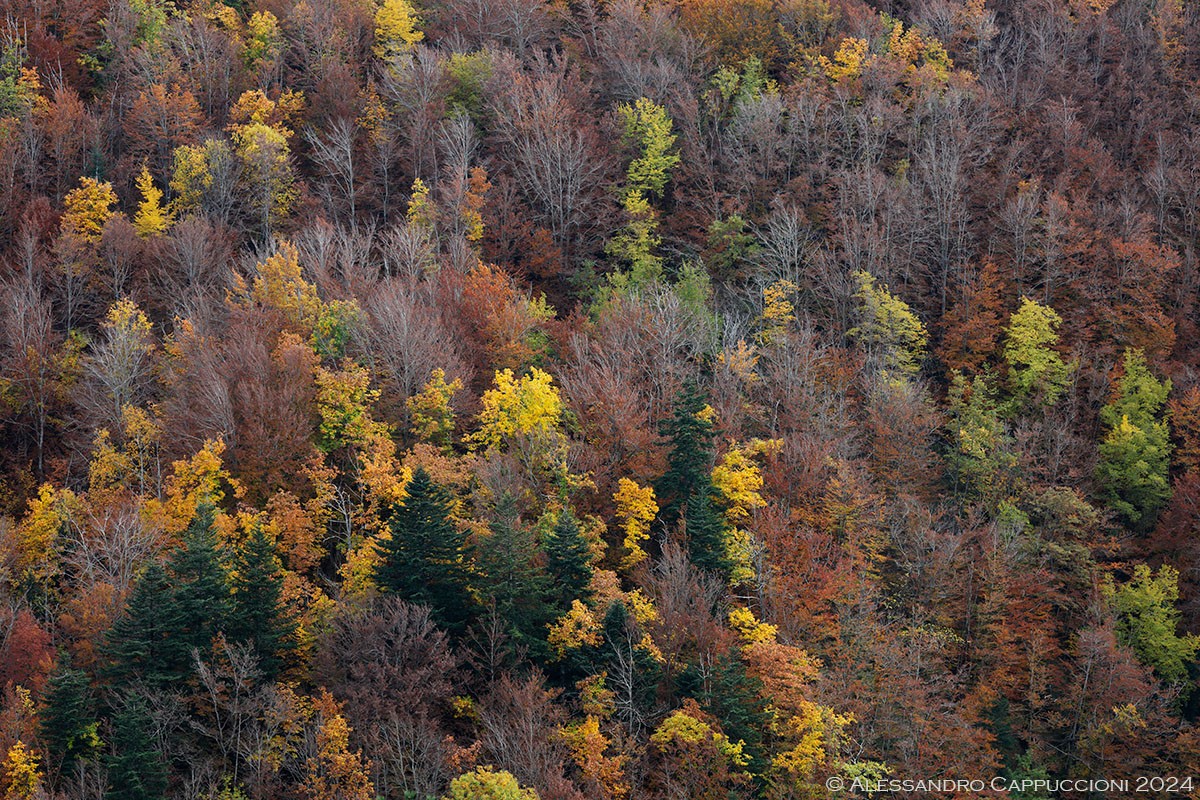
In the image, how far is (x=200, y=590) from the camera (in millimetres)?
40406

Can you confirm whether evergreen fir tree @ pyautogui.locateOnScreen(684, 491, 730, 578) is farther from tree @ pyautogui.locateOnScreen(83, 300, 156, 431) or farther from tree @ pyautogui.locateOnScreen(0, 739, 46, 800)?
tree @ pyautogui.locateOnScreen(83, 300, 156, 431)

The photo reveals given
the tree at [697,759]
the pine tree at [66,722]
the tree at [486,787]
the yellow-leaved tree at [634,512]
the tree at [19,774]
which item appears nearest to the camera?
the tree at [486,787]

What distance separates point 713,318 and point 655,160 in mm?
15922

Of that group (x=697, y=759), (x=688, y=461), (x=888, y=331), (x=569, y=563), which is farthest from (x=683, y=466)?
(x=888, y=331)

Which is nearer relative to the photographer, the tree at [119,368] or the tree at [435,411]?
the tree at [435,411]

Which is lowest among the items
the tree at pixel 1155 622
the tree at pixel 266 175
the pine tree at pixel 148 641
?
the tree at pixel 1155 622

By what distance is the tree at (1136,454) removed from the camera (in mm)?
57469

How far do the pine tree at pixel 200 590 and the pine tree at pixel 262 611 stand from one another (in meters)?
0.39

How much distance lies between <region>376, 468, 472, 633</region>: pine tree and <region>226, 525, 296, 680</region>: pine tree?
321 cm

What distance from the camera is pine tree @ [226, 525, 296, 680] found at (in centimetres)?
4088

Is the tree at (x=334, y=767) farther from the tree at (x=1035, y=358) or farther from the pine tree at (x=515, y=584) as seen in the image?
the tree at (x=1035, y=358)

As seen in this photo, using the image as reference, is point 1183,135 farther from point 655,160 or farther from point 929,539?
point 929,539

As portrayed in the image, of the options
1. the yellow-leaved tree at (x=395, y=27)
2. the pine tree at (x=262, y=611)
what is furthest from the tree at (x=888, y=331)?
the yellow-leaved tree at (x=395, y=27)

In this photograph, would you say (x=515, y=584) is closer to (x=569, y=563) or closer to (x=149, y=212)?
(x=569, y=563)
